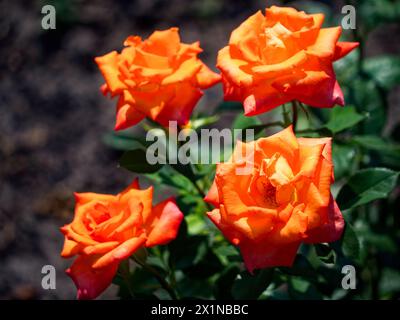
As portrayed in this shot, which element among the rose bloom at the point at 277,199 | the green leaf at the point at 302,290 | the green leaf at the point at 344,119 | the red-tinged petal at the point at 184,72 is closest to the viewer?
the rose bloom at the point at 277,199

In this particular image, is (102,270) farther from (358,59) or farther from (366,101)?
(358,59)

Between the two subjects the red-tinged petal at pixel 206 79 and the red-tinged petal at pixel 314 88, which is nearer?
the red-tinged petal at pixel 314 88

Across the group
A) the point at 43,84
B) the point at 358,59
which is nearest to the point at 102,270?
the point at 358,59

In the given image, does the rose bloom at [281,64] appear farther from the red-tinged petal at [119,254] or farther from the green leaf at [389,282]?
the green leaf at [389,282]

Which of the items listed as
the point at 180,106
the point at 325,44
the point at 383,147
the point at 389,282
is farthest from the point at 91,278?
the point at 389,282

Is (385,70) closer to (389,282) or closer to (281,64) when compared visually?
(389,282)

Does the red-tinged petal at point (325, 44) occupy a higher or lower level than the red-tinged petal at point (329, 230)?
higher

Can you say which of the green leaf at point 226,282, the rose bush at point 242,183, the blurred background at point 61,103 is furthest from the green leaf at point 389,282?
the blurred background at point 61,103

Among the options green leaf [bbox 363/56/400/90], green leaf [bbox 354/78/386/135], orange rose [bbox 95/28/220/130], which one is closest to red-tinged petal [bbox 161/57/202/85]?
orange rose [bbox 95/28/220/130]
